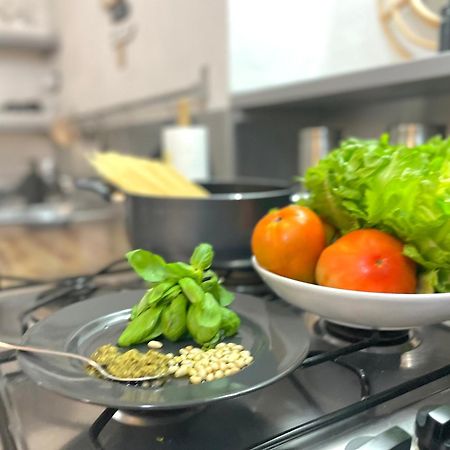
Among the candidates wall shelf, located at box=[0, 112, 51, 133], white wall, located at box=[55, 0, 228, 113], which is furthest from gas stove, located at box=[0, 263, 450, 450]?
wall shelf, located at box=[0, 112, 51, 133]

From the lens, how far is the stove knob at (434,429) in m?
0.30

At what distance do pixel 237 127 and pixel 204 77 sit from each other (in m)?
0.20

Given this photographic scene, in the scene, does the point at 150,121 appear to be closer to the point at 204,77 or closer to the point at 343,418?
the point at 204,77

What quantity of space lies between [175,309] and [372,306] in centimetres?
17

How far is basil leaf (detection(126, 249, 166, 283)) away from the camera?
→ 418mm

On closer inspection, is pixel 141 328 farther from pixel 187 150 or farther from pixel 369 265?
pixel 187 150

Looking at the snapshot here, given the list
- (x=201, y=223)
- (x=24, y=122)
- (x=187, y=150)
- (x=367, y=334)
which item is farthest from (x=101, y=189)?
(x=24, y=122)

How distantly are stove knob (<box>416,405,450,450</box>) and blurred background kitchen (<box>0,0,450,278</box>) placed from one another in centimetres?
48

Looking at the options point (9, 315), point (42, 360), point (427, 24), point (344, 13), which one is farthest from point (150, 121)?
point (42, 360)

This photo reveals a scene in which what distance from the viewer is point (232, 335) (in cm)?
44

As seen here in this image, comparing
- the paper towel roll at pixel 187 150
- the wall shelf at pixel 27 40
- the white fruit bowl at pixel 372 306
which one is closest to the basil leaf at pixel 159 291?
the white fruit bowl at pixel 372 306

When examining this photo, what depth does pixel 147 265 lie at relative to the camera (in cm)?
43

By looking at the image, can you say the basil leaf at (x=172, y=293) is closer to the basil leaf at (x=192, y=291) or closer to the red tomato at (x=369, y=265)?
the basil leaf at (x=192, y=291)

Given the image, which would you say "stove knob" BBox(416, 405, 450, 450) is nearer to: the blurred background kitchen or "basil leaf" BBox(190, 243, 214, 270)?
"basil leaf" BBox(190, 243, 214, 270)
